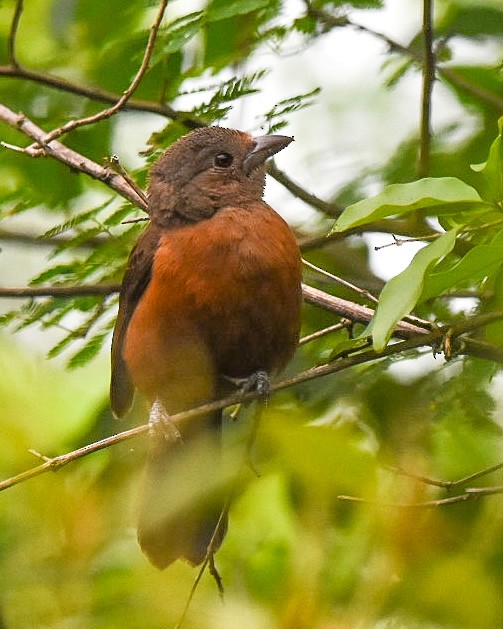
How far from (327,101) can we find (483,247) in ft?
13.2

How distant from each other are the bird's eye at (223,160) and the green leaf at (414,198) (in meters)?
2.33

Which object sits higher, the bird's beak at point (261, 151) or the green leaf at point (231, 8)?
the green leaf at point (231, 8)

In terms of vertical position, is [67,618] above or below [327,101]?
above

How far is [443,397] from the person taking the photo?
308 centimetres

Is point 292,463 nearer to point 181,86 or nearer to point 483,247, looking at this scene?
point 483,247

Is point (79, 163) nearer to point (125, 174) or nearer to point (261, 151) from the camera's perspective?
point (125, 174)

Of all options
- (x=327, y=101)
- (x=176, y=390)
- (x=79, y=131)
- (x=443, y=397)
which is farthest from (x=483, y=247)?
(x=327, y=101)

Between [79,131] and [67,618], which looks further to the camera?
[79,131]

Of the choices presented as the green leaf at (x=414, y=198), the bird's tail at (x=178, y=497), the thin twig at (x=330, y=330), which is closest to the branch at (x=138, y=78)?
the thin twig at (x=330, y=330)

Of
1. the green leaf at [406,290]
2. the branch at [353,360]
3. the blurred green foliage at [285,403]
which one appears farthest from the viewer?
the branch at [353,360]

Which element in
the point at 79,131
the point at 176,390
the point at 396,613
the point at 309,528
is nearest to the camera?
→ the point at 396,613

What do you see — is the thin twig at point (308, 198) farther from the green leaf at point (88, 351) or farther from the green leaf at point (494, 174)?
the green leaf at point (494, 174)

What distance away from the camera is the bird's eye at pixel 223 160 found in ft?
15.0

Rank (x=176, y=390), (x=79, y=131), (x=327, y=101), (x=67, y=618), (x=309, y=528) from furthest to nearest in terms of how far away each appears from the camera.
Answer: (x=327, y=101)
(x=79, y=131)
(x=176, y=390)
(x=309, y=528)
(x=67, y=618)
